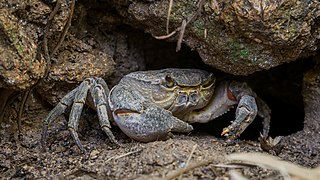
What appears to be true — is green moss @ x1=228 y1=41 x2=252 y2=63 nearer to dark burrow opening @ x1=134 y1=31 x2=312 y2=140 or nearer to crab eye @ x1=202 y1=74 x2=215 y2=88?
crab eye @ x1=202 y1=74 x2=215 y2=88

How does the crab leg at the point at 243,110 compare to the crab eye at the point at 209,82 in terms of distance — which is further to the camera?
the crab eye at the point at 209,82

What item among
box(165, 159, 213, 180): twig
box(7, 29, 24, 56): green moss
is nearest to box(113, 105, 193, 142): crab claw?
box(165, 159, 213, 180): twig

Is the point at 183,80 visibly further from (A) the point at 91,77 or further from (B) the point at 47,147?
(B) the point at 47,147

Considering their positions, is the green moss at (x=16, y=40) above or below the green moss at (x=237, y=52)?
above

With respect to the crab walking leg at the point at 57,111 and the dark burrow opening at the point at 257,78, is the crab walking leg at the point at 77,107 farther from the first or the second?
the dark burrow opening at the point at 257,78

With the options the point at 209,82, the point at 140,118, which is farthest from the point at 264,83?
the point at 140,118

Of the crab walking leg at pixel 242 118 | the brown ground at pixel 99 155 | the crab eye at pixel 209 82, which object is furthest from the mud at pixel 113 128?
the crab eye at pixel 209 82
